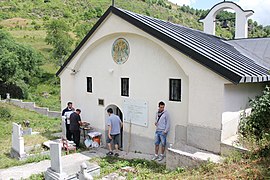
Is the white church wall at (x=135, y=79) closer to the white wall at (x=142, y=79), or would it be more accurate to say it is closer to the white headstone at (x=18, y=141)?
the white wall at (x=142, y=79)

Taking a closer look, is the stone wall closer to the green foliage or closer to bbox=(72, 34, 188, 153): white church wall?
bbox=(72, 34, 188, 153): white church wall

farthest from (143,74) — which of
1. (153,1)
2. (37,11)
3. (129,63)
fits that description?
(153,1)

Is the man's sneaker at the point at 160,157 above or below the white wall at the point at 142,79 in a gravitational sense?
below

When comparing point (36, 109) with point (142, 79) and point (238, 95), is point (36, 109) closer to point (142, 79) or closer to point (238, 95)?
point (142, 79)

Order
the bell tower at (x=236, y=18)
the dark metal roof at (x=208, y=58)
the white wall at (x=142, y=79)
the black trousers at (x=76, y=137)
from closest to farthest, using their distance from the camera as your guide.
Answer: the dark metal roof at (x=208, y=58) → the white wall at (x=142, y=79) → the black trousers at (x=76, y=137) → the bell tower at (x=236, y=18)

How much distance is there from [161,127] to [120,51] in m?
3.91

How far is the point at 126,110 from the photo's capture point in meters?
11.3

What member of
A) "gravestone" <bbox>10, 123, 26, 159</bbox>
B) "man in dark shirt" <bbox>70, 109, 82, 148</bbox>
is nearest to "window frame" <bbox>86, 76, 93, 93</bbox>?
"man in dark shirt" <bbox>70, 109, 82, 148</bbox>

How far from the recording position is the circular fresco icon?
1118 centimetres

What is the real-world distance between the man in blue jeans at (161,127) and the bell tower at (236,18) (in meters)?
7.53

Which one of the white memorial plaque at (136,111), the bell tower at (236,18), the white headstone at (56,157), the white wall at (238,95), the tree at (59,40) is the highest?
the tree at (59,40)

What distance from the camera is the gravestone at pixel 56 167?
8316mm

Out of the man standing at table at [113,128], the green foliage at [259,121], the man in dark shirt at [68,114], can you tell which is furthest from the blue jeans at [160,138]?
the man in dark shirt at [68,114]

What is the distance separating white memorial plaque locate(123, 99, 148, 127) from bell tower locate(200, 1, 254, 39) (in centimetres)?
707
